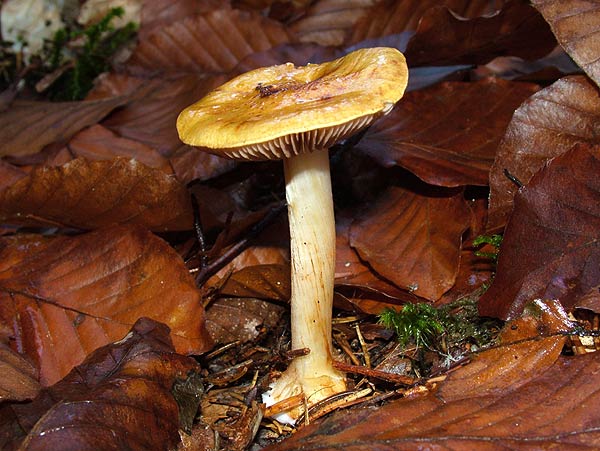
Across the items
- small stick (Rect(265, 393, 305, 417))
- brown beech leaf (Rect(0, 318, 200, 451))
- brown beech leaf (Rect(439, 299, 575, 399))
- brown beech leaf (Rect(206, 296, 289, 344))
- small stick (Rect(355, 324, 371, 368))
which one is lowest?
small stick (Rect(265, 393, 305, 417))

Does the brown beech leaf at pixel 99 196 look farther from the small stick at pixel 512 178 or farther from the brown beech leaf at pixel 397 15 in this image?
the brown beech leaf at pixel 397 15

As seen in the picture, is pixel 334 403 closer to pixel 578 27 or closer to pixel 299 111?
pixel 299 111

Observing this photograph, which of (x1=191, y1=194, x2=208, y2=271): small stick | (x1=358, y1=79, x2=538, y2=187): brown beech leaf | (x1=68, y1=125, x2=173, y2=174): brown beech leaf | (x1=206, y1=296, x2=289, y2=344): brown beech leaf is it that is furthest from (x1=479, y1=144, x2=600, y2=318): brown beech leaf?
(x1=68, y1=125, x2=173, y2=174): brown beech leaf

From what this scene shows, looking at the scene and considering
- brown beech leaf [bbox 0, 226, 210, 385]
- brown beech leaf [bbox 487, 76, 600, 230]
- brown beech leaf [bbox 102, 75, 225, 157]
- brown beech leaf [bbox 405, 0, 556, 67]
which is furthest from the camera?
brown beech leaf [bbox 102, 75, 225, 157]

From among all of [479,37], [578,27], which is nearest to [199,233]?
[479,37]

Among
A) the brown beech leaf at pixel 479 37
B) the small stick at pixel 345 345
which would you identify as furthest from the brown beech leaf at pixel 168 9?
the small stick at pixel 345 345

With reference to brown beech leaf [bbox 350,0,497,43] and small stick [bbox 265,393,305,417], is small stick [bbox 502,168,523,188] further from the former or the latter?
brown beech leaf [bbox 350,0,497,43]
